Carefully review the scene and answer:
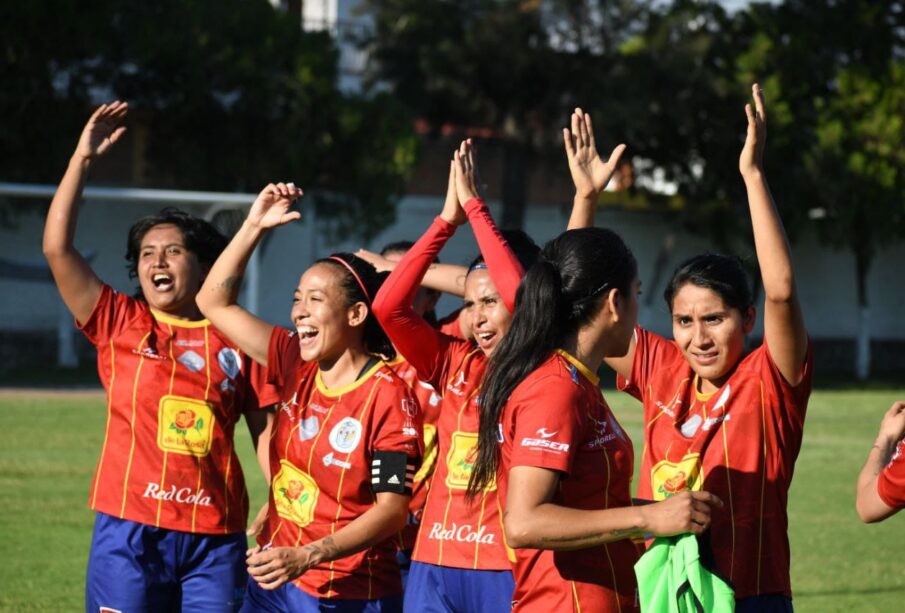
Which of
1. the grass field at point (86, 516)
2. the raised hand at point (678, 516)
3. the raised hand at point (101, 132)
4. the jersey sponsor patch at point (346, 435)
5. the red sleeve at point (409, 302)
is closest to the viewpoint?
the raised hand at point (678, 516)

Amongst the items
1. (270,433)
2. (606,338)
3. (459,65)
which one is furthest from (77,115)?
(606,338)

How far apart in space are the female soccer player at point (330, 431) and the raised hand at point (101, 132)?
69cm

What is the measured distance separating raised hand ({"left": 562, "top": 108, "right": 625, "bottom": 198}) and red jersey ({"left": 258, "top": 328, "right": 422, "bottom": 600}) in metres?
0.99

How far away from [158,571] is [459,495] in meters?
1.19

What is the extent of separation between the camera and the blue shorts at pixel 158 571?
4473 mm

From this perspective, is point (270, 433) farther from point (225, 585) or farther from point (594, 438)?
point (594, 438)

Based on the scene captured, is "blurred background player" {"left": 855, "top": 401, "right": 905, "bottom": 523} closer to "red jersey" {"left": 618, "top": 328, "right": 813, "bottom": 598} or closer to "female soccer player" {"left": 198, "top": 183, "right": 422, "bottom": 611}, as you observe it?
"red jersey" {"left": 618, "top": 328, "right": 813, "bottom": 598}

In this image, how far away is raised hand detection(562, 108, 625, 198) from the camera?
4508mm

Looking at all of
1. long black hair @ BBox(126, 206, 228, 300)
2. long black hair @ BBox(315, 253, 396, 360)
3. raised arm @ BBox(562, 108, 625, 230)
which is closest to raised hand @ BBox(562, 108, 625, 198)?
raised arm @ BBox(562, 108, 625, 230)

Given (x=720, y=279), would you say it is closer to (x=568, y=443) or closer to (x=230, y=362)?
(x=568, y=443)

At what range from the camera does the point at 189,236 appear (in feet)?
16.3

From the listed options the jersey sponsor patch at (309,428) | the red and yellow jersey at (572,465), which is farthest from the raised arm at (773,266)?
the jersey sponsor patch at (309,428)

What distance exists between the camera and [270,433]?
468cm

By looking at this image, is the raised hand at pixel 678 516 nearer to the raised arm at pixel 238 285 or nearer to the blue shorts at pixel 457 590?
the blue shorts at pixel 457 590
